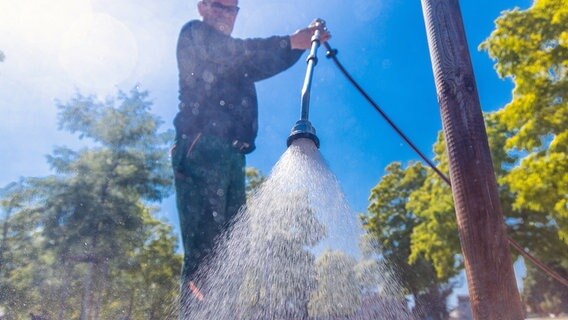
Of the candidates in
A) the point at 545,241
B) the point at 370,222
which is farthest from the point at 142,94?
the point at 545,241

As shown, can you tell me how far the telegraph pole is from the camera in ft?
5.01

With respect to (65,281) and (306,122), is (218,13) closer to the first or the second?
(306,122)

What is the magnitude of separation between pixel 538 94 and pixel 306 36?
834cm

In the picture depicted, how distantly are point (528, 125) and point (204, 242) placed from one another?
947 cm

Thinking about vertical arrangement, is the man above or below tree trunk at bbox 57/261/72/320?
below

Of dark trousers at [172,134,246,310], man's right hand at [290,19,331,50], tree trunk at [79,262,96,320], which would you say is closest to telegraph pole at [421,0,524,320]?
man's right hand at [290,19,331,50]

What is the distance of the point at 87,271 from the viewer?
17.2 meters

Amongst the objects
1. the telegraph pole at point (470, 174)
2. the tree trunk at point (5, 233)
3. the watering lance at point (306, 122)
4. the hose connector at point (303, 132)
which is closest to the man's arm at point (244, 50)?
the watering lance at point (306, 122)

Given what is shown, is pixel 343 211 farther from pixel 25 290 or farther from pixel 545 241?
pixel 25 290

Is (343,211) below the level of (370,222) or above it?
below

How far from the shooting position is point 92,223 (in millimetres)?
16672

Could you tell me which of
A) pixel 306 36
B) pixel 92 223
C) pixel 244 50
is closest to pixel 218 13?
pixel 244 50

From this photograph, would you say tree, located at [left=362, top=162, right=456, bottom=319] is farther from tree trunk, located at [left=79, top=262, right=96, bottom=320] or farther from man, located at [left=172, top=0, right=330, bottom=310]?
man, located at [left=172, top=0, right=330, bottom=310]

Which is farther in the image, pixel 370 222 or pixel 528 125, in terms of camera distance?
pixel 370 222
